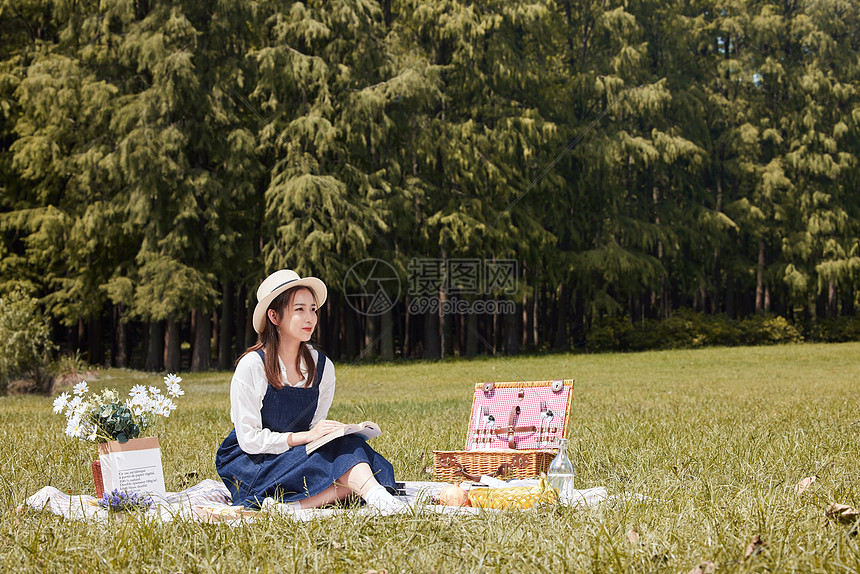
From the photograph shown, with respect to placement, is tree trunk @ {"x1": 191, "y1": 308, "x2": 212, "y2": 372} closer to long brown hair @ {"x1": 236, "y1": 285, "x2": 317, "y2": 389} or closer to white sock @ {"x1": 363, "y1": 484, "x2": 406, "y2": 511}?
long brown hair @ {"x1": 236, "y1": 285, "x2": 317, "y2": 389}

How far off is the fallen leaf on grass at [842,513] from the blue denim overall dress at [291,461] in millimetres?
1986

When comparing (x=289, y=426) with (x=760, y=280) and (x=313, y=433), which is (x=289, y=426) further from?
(x=760, y=280)

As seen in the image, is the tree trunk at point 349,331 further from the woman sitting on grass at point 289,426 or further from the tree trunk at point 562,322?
the woman sitting on grass at point 289,426

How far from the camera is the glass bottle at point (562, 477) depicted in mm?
4105

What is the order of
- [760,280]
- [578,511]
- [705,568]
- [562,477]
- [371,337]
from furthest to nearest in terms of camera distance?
1. [760,280]
2. [371,337]
3. [562,477]
4. [578,511]
5. [705,568]

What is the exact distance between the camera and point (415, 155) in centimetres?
2288

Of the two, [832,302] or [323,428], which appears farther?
[832,302]

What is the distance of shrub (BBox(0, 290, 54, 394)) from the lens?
13.9 metres

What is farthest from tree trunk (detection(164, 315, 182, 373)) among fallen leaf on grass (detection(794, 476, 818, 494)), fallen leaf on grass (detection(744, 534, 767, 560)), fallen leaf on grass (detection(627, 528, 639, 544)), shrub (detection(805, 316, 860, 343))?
shrub (detection(805, 316, 860, 343))

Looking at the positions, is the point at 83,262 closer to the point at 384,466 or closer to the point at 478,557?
the point at 384,466

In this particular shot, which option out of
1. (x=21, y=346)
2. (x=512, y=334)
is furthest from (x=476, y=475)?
(x=512, y=334)

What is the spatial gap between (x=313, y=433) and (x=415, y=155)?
1922cm

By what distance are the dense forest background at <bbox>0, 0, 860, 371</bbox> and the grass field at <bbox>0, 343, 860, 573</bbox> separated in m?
10.6

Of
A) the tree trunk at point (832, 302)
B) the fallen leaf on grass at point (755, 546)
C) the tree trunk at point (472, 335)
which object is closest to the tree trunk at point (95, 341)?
the tree trunk at point (472, 335)
